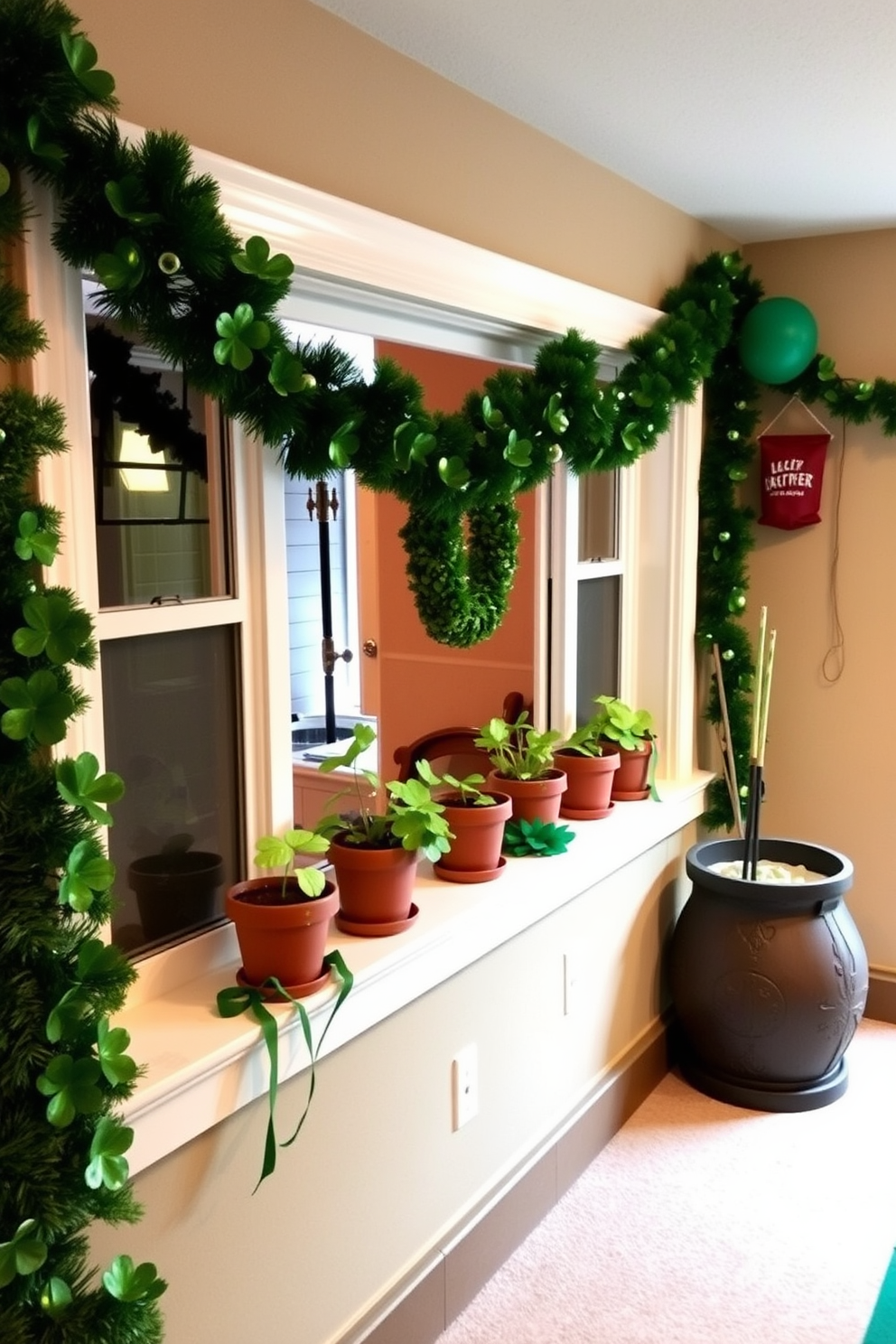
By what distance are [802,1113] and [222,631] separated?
1.89 meters

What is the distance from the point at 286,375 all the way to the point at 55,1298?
3.48 ft

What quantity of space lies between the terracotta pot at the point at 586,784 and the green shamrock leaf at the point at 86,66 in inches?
67.8

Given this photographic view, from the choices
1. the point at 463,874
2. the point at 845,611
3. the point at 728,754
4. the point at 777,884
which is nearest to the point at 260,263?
the point at 463,874

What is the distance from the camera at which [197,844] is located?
171cm

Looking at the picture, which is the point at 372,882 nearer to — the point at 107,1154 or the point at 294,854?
the point at 294,854

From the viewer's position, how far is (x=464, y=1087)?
80.3 inches

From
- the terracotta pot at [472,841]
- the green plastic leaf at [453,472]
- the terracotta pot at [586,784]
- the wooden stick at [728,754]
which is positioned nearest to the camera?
the green plastic leaf at [453,472]

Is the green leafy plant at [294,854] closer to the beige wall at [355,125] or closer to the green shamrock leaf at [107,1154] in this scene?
the green shamrock leaf at [107,1154]

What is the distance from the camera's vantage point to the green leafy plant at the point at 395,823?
71.6 inches

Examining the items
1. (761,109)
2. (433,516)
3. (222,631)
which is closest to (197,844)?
(222,631)

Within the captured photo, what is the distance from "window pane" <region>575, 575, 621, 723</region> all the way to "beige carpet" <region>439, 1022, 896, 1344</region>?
1.01m

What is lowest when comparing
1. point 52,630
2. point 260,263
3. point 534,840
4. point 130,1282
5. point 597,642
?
point 130,1282

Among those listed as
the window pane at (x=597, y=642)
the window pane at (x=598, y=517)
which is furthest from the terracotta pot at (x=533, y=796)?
the window pane at (x=598, y=517)

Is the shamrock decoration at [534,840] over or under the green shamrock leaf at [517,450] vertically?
under
